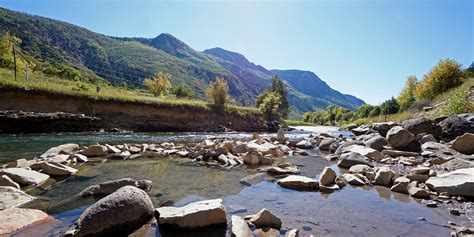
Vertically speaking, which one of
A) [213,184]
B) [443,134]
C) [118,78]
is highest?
[118,78]

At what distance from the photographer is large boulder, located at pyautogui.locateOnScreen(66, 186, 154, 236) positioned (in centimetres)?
404

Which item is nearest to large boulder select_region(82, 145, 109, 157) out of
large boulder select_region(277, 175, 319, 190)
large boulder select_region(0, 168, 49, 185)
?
large boulder select_region(0, 168, 49, 185)

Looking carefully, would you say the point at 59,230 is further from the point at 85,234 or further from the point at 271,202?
the point at 271,202

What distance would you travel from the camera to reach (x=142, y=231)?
4328 millimetres

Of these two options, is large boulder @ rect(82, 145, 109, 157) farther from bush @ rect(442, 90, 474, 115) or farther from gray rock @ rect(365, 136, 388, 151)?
bush @ rect(442, 90, 474, 115)

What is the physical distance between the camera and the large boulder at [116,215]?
404 centimetres

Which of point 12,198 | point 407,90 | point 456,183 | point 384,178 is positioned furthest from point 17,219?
point 407,90

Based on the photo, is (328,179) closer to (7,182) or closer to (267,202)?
Answer: (267,202)

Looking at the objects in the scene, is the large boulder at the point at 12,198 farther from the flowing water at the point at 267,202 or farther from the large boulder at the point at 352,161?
the large boulder at the point at 352,161

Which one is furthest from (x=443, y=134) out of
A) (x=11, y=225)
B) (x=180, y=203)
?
(x=11, y=225)

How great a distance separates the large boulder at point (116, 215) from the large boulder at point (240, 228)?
5.52 ft

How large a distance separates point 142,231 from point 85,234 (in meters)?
0.84

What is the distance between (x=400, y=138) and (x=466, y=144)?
95.5 inches

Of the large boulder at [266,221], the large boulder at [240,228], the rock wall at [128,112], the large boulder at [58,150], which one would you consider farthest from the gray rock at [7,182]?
the rock wall at [128,112]
